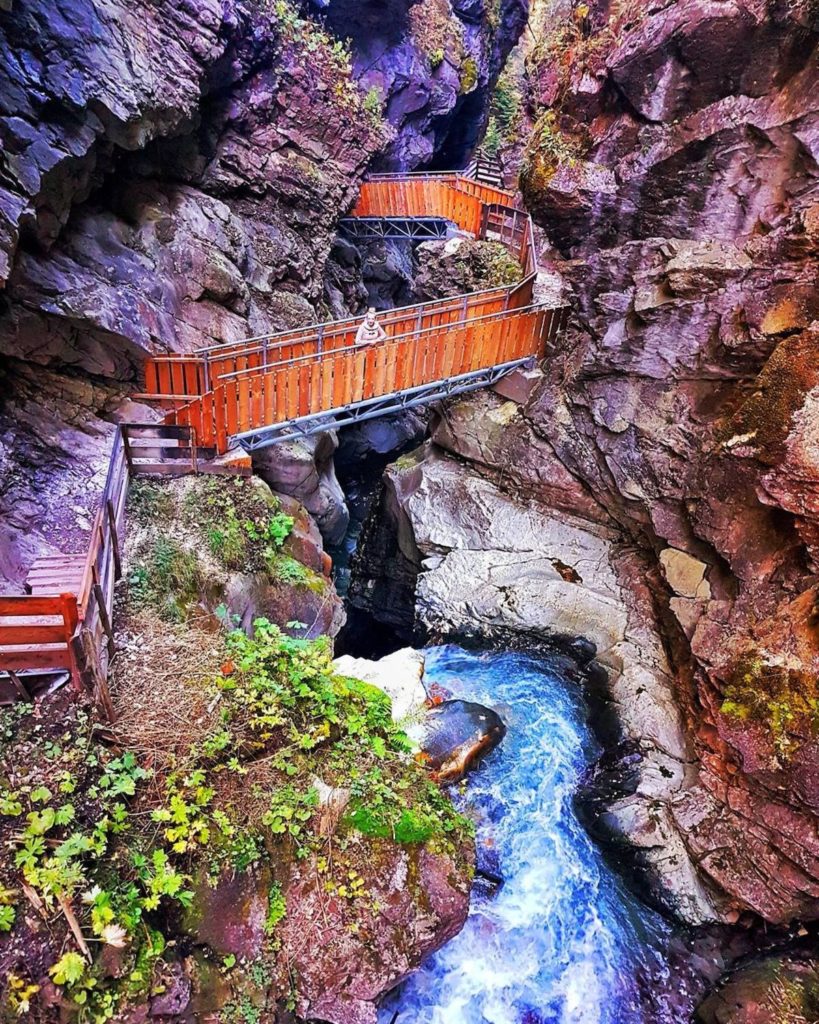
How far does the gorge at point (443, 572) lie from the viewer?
193 inches

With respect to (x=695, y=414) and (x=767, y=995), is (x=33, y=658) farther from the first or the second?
(x=695, y=414)

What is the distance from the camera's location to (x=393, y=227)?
807 inches

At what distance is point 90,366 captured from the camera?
29.6ft

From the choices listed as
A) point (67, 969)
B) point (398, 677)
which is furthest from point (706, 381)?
point (67, 969)

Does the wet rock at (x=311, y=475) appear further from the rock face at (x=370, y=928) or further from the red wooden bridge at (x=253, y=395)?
the rock face at (x=370, y=928)

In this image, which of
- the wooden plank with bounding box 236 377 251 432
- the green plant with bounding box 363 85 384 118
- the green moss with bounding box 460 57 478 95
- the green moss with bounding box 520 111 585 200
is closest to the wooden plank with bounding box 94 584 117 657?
the wooden plank with bounding box 236 377 251 432

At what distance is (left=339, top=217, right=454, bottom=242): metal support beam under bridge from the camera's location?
1958 cm

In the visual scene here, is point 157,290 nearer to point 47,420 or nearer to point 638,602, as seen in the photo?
point 47,420

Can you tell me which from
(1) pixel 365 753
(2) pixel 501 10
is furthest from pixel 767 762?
(2) pixel 501 10

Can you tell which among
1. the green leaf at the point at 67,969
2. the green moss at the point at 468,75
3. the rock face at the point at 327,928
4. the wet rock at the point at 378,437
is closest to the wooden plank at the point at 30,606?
the green leaf at the point at 67,969

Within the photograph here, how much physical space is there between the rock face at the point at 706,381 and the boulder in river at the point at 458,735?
263 centimetres

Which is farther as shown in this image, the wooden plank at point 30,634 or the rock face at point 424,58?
the rock face at point 424,58

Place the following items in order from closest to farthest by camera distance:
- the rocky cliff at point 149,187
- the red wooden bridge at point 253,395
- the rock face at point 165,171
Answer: the red wooden bridge at point 253,395 → the rocky cliff at point 149,187 → the rock face at point 165,171

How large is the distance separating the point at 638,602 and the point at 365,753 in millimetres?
6821
